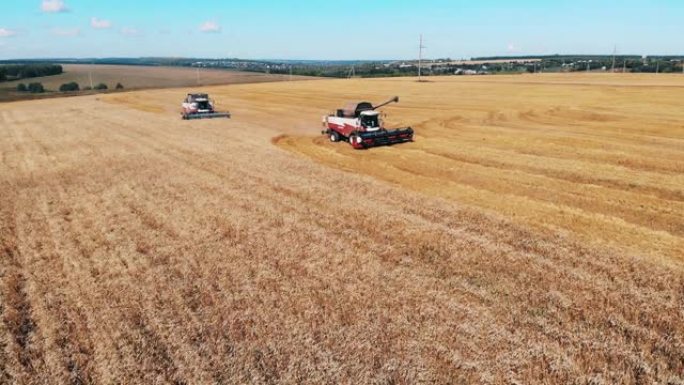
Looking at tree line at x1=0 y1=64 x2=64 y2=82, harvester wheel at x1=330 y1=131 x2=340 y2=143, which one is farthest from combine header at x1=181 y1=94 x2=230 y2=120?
tree line at x1=0 y1=64 x2=64 y2=82

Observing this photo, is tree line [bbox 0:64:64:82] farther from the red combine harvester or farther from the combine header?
the red combine harvester

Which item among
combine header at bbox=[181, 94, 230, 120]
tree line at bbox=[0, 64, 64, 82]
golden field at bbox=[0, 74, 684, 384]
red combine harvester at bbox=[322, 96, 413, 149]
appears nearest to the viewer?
golden field at bbox=[0, 74, 684, 384]

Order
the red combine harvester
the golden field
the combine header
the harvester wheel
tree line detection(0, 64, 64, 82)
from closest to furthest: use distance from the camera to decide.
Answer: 1. the golden field
2. the red combine harvester
3. the harvester wheel
4. the combine header
5. tree line detection(0, 64, 64, 82)

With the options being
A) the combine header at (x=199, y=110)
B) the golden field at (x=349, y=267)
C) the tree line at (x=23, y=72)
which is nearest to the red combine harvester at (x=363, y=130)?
the golden field at (x=349, y=267)

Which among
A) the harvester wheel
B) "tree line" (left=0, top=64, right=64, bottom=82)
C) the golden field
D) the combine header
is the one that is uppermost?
"tree line" (left=0, top=64, right=64, bottom=82)

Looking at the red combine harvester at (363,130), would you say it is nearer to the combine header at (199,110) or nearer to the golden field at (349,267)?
the golden field at (349,267)

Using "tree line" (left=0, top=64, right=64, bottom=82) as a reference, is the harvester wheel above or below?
below
